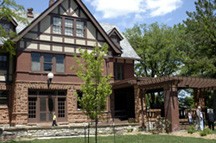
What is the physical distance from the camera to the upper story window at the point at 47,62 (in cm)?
2761

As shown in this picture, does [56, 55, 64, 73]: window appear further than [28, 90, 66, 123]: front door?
Yes

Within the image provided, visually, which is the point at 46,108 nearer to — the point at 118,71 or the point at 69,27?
the point at 69,27

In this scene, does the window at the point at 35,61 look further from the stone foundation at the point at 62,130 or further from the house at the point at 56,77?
the stone foundation at the point at 62,130

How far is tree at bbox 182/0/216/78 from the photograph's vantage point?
110ft

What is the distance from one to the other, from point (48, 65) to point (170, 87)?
1050 centimetres

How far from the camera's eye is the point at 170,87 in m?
24.3

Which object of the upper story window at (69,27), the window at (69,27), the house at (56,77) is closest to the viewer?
the house at (56,77)

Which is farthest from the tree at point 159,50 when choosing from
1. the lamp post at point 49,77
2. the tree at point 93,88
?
the tree at point 93,88

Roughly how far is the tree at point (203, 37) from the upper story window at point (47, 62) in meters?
14.0

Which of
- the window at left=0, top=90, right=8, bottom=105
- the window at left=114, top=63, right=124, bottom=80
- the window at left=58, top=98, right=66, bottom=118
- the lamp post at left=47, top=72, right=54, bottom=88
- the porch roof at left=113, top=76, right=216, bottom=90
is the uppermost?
the window at left=114, top=63, right=124, bottom=80

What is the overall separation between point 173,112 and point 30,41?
12.8 meters

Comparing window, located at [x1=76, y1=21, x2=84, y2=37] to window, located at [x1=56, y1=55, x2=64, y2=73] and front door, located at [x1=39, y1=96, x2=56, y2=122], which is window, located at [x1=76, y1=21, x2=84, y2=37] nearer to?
window, located at [x1=56, y1=55, x2=64, y2=73]

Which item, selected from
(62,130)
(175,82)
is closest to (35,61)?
(62,130)

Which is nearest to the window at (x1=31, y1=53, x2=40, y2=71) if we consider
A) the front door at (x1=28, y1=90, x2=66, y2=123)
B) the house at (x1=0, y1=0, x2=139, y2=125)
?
the house at (x1=0, y1=0, x2=139, y2=125)
